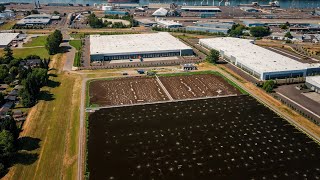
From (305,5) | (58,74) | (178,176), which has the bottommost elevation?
(178,176)

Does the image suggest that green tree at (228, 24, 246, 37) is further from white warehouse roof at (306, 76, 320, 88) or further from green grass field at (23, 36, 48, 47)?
green grass field at (23, 36, 48, 47)

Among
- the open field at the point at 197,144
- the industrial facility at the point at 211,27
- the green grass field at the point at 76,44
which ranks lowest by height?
the open field at the point at 197,144

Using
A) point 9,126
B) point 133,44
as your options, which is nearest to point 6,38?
point 133,44

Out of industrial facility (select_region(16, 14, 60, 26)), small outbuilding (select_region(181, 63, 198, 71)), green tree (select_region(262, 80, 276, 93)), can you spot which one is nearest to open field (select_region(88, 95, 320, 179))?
green tree (select_region(262, 80, 276, 93))

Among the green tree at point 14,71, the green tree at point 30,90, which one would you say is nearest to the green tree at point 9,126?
the green tree at point 30,90

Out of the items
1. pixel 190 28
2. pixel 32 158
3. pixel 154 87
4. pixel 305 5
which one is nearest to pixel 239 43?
pixel 190 28

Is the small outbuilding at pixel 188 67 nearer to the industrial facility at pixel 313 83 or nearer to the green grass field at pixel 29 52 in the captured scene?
the industrial facility at pixel 313 83

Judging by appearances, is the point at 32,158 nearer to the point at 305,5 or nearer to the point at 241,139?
the point at 241,139
